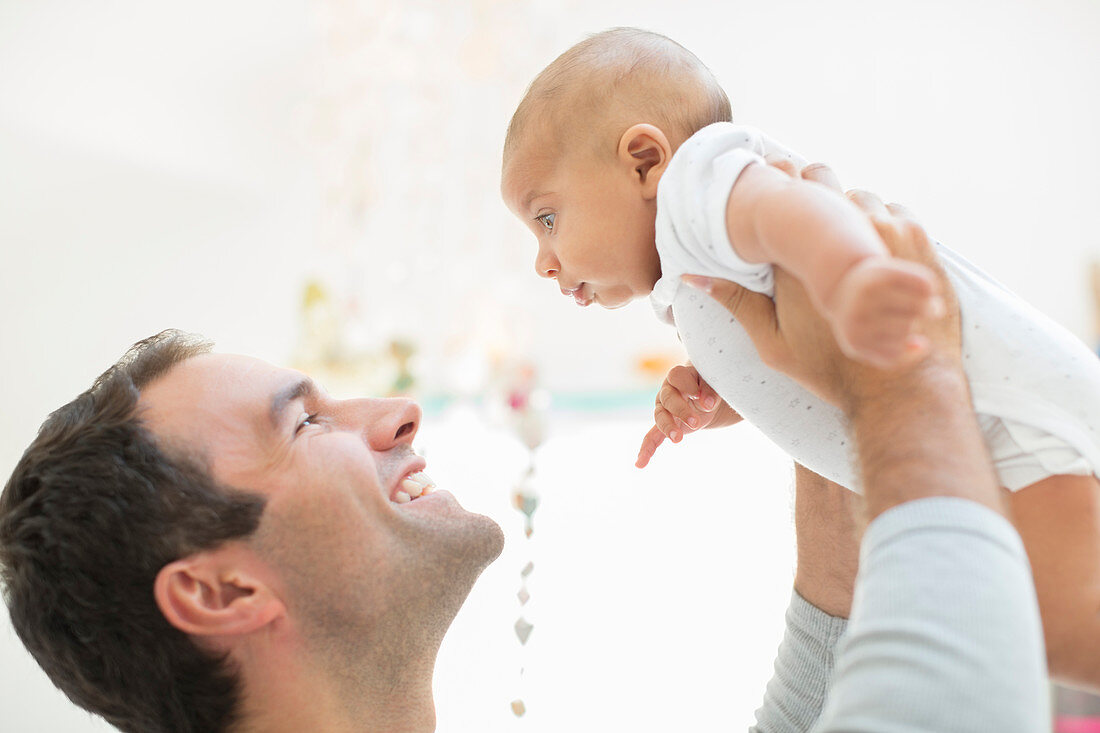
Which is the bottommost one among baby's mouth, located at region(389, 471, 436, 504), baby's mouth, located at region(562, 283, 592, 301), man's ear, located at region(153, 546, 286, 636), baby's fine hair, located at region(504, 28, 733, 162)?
man's ear, located at region(153, 546, 286, 636)

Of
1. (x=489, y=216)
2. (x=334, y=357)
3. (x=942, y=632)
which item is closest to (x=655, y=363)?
(x=489, y=216)

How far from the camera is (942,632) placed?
537mm

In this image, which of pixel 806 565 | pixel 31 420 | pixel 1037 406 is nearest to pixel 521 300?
pixel 31 420

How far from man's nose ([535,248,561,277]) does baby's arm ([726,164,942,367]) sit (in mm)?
350

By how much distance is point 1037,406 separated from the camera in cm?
76

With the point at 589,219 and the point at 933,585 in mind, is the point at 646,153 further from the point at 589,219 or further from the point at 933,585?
the point at 933,585

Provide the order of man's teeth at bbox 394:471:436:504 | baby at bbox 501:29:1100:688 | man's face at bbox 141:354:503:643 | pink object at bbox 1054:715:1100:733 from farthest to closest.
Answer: pink object at bbox 1054:715:1100:733 < man's teeth at bbox 394:471:436:504 < man's face at bbox 141:354:503:643 < baby at bbox 501:29:1100:688

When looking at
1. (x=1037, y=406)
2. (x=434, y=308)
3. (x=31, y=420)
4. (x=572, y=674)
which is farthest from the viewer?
(x=434, y=308)

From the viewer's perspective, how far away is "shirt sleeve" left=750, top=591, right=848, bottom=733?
111cm

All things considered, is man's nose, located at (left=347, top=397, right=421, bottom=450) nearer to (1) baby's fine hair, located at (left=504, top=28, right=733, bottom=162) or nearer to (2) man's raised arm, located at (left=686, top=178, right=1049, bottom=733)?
(1) baby's fine hair, located at (left=504, top=28, right=733, bottom=162)

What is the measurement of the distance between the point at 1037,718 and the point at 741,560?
127cm

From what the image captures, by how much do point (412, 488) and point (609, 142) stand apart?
492 mm

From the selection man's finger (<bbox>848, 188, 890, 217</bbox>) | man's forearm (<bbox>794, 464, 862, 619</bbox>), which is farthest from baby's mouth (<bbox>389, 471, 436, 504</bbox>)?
man's finger (<bbox>848, 188, 890, 217</bbox>)

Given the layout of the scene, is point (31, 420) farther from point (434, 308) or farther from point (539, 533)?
point (434, 308)
